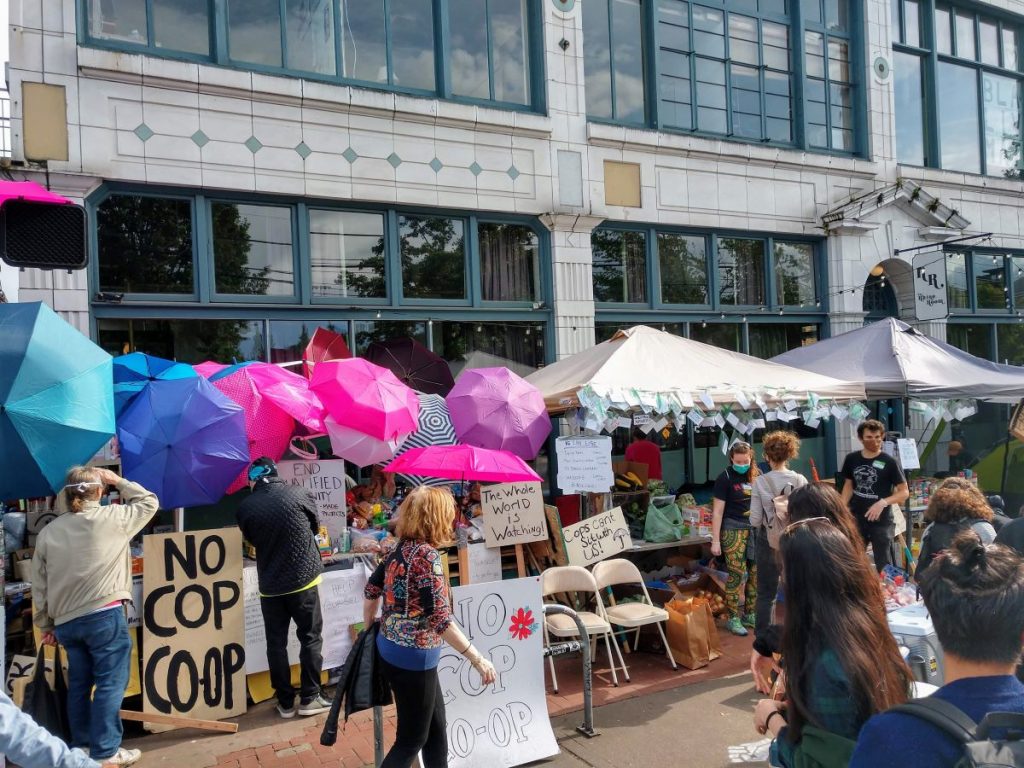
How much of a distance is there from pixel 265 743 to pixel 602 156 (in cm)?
781

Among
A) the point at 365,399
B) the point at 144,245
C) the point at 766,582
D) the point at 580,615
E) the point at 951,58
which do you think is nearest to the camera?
the point at 766,582

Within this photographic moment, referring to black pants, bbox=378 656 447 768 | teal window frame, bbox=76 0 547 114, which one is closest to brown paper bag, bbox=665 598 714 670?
black pants, bbox=378 656 447 768

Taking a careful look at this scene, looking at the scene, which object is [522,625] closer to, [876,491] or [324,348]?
[876,491]

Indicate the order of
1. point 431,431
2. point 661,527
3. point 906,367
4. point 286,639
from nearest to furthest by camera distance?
point 286,639, point 431,431, point 661,527, point 906,367

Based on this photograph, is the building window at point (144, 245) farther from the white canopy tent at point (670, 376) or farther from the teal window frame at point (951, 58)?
the teal window frame at point (951, 58)

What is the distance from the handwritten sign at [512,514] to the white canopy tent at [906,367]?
395cm

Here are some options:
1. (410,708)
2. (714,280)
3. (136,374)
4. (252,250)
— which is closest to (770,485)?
(410,708)

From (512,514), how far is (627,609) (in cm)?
122

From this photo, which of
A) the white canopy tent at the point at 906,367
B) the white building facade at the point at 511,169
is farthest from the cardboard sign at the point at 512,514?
the white canopy tent at the point at 906,367

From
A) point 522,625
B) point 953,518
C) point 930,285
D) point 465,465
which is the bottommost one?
point 522,625

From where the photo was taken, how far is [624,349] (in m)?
7.30

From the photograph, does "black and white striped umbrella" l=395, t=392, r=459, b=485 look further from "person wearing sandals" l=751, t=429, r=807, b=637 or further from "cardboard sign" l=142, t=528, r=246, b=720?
"person wearing sandals" l=751, t=429, r=807, b=637

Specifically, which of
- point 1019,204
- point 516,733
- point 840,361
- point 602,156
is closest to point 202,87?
point 602,156

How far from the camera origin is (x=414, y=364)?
8203 millimetres
